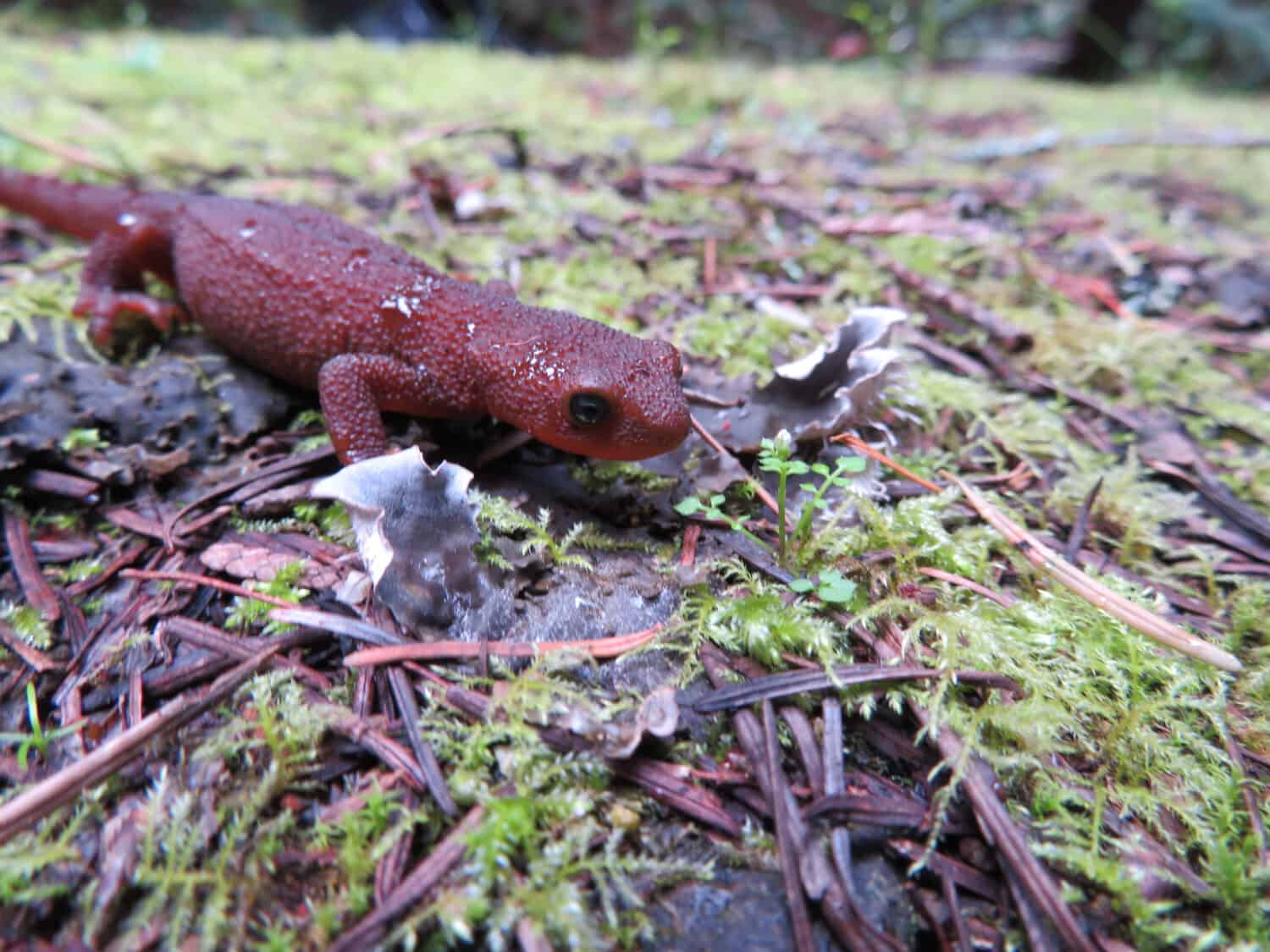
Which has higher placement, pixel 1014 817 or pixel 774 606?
pixel 774 606

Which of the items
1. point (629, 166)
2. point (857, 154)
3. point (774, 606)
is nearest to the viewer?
point (774, 606)

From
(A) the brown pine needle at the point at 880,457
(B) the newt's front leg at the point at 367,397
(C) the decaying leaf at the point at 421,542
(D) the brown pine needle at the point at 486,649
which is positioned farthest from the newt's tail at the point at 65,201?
(A) the brown pine needle at the point at 880,457

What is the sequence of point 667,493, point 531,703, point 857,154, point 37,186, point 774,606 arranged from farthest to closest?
point 857,154
point 37,186
point 667,493
point 774,606
point 531,703

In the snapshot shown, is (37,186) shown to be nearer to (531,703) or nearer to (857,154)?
(531,703)

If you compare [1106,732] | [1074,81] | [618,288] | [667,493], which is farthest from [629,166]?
[1074,81]

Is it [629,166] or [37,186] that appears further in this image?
[629,166]

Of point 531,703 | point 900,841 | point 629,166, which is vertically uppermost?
point 629,166
